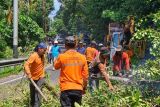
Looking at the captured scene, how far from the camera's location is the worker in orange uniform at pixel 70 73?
9031mm

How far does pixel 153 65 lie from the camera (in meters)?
11.1

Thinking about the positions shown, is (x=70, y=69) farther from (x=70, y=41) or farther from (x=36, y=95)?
(x=36, y=95)

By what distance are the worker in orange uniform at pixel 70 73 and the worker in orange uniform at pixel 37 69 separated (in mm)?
2535

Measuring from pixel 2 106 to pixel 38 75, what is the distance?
1150 mm

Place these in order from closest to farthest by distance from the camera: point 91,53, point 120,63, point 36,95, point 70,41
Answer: point 70,41 → point 36,95 → point 120,63 → point 91,53

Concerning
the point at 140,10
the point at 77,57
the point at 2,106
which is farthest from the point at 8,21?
the point at 77,57

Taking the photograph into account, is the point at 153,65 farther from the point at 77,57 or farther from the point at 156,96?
the point at 77,57

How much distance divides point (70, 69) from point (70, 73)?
7cm

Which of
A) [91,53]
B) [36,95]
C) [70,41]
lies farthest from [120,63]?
[70,41]

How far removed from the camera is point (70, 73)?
9062mm

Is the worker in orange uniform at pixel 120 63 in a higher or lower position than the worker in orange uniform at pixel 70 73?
lower

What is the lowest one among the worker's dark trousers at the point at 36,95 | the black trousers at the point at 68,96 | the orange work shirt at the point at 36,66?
the worker's dark trousers at the point at 36,95

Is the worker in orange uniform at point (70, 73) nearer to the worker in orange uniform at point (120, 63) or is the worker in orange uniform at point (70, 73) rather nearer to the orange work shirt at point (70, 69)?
the orange work shirt at point (70, 69)

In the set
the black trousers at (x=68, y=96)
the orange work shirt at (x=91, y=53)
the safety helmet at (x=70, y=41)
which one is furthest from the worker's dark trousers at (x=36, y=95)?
the orange work shirt at (x=91, y=53)
